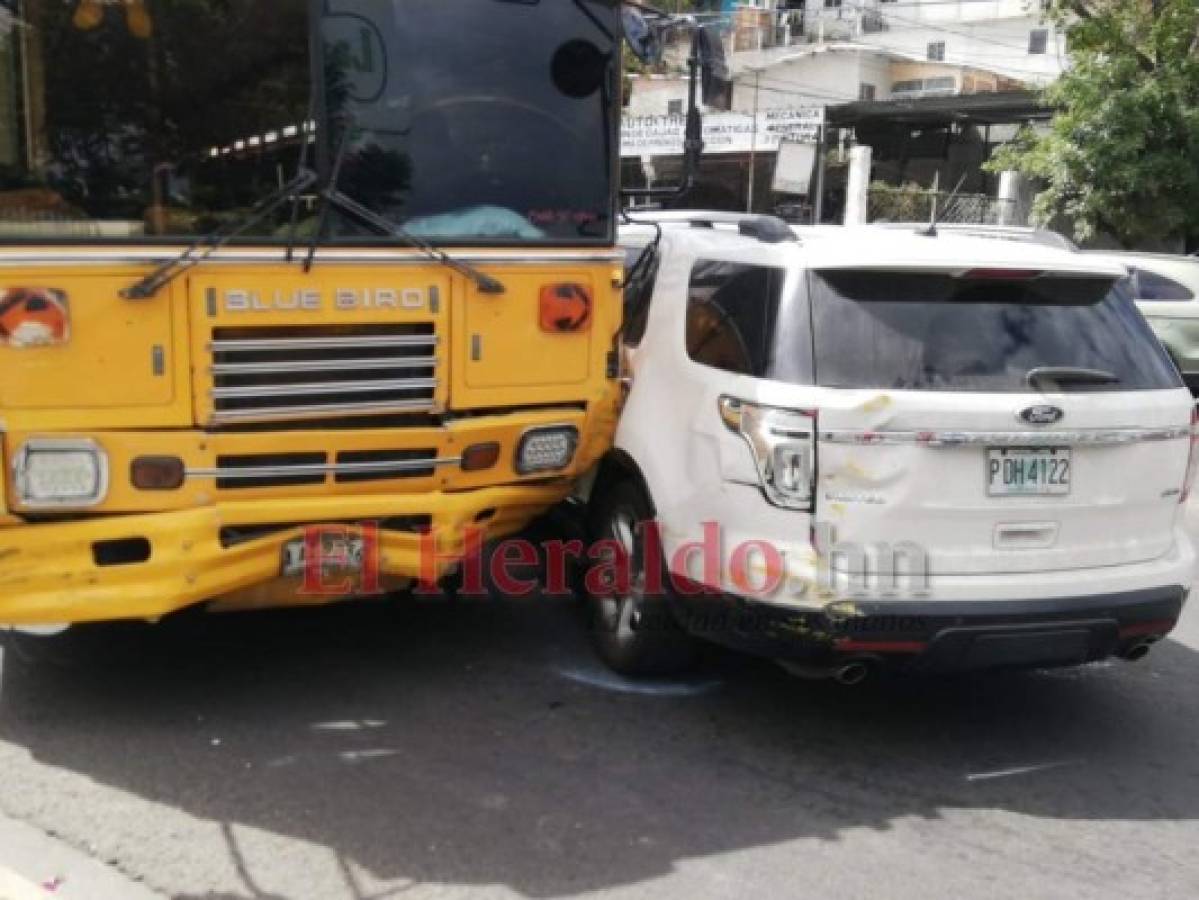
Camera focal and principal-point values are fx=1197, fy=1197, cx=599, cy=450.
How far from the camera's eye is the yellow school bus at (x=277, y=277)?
396 cm

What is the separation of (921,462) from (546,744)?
169 cm

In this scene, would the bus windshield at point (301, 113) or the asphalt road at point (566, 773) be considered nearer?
the asphalt road at point (566, 773)

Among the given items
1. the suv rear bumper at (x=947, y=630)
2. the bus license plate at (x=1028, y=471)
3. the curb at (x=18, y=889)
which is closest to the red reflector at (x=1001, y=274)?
the bus license plate at (x=1028, y=471)

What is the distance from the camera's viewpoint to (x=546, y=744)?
4402mm

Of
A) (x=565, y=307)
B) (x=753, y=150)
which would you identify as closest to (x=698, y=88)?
(x=565, y=307)

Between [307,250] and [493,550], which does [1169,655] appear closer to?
[493,550]

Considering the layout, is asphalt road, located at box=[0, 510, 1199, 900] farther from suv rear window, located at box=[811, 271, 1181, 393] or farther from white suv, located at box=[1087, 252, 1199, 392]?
white suv, located at box=[1087, 252, 1199, 392]

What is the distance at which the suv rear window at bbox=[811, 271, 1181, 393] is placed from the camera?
13.3 ft

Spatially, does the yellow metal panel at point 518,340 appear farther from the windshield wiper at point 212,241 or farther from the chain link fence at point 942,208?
the chain link fence at point 942,208

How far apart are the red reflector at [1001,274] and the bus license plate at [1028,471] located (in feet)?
2.10

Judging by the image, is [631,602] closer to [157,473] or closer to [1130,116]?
[157,473]

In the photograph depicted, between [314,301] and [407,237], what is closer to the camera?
[314,301]

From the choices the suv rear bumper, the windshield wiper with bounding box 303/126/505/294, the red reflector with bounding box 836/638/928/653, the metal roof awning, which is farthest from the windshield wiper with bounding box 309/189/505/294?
the metal roof awning

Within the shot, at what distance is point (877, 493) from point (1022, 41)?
36600mm
